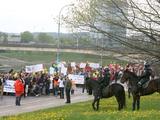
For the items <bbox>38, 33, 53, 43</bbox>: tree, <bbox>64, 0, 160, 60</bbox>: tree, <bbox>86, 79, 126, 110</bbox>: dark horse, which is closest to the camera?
<bbox>64, 0, 160, 60</bbox>: tree

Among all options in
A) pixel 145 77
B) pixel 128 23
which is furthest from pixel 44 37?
pixel 128 23

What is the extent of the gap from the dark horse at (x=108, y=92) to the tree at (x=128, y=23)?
10.8 feet

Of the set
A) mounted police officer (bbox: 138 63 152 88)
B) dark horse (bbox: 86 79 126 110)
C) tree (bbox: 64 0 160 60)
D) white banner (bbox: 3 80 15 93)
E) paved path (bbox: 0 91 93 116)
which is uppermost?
tree (bbox: 64 0 160 60)

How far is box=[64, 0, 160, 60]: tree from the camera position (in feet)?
73.9

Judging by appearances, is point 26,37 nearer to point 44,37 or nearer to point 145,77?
point 44,37

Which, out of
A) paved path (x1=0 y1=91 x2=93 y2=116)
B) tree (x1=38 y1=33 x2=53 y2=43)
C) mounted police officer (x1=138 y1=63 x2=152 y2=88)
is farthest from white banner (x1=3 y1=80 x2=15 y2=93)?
tree (x1=38 y1=33 x2=53 y2=43)

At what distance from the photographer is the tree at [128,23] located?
22531mm

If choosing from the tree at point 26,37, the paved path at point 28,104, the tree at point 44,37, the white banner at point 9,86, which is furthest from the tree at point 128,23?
the tree at point 26,37

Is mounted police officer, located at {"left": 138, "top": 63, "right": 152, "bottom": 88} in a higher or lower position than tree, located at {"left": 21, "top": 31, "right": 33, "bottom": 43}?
lower

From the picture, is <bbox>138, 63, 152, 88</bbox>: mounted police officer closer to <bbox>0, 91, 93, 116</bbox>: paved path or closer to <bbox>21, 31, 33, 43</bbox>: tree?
<bbox>0, 91, 93, 116</bbox>: paved path

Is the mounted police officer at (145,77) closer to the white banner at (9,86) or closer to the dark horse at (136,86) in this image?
the dark horse at (136,86)

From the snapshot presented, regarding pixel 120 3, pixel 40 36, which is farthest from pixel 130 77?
pixel 40 36

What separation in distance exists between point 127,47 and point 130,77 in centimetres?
347

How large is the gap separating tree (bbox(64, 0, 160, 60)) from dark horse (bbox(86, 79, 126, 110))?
10.8ft
